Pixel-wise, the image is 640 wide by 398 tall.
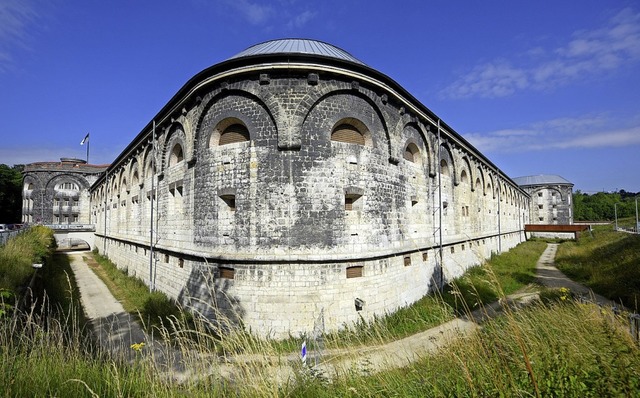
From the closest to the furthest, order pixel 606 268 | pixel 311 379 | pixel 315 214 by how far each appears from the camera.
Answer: pixel 311 379
pixel 315 214
pixel 606 268

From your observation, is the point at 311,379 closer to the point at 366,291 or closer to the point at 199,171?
the point at 366,291

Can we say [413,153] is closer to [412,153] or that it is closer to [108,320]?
[412,153]

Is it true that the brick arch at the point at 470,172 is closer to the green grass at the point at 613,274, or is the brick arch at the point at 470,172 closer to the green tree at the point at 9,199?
the green grass at the point at 613,274

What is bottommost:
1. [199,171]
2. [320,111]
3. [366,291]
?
[366,291]

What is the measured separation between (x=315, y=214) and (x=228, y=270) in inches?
130

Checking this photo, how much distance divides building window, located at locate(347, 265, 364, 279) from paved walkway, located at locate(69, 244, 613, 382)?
87.4 inches

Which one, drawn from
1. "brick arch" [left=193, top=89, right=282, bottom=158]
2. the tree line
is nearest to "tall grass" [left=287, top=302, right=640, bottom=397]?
"brick arch" [left=193, top=89, right=282, bottom=158]

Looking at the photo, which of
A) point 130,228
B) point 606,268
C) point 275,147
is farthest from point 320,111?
point 606,268

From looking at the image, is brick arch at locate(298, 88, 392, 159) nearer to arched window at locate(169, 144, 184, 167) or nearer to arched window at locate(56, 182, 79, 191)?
arched window at locate(169, 144, 184, 167)

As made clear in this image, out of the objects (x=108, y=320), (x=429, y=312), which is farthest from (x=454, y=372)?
(x=108, y=320)

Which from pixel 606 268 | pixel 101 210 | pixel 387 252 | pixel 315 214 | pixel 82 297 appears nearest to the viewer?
pixel 315 214

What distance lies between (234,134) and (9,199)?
5317cm

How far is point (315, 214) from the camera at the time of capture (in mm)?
9680

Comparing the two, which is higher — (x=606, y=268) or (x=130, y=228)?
(x=130, y=228)
